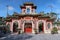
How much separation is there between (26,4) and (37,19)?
4.56 m

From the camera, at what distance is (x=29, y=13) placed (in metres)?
29.9

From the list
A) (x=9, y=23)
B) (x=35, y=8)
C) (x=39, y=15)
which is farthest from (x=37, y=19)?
(x=9, y=23)

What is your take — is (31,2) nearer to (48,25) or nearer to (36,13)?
(36,13)

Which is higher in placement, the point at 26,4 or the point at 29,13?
the point at 26,4

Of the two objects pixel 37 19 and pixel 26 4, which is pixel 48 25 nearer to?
pixel 37 19

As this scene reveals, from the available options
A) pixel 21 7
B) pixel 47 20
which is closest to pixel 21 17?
pixel 21 7

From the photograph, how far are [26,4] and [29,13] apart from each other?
2.59 metres

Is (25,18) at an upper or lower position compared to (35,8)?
lower

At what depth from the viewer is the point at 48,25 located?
3167 cm

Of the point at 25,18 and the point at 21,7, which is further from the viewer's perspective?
the point at 21,7

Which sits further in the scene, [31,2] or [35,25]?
[31,2]

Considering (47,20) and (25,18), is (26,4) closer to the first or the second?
(25,18)

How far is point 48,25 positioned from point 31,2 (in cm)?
676

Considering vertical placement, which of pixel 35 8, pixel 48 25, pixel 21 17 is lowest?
pixel 48 25
